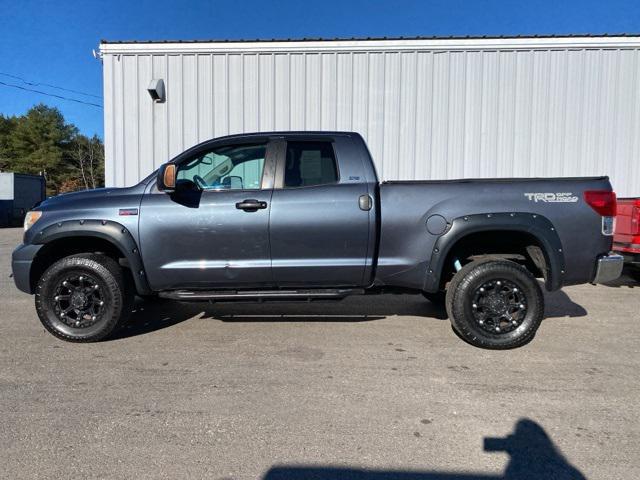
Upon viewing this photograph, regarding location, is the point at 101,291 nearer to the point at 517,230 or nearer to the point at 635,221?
the point at 517,230

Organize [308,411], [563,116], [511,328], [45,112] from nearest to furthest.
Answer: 1. [308,411]
2. [511,328]
3. [563,116]
4. [45,112]

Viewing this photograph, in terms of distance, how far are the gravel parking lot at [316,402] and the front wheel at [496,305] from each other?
18 centimetres

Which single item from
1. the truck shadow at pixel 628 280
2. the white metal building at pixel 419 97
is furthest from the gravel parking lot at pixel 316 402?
the white metal building at pixel 419 97

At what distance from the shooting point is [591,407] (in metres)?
3.02

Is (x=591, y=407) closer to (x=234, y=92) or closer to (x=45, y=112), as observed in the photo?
(x=234, y=92)

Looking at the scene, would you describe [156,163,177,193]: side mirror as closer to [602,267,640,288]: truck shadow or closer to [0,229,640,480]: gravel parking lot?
[0,229,640,480]: gravel parking lot

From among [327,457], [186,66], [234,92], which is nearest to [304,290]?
[327,457]

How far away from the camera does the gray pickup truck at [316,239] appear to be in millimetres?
4016

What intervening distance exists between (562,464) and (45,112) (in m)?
63.5

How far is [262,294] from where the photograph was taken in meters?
4.17

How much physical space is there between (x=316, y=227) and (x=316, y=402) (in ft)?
5.27

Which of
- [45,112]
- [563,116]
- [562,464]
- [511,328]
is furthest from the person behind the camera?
[45,112]

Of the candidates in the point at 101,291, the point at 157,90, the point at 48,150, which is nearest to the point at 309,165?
the point at 101,291

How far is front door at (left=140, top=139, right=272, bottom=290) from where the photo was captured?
407 cm
